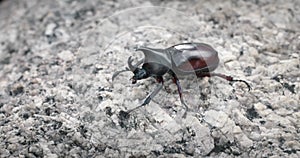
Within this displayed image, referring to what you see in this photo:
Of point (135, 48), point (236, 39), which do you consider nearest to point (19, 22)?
point (135, 48)

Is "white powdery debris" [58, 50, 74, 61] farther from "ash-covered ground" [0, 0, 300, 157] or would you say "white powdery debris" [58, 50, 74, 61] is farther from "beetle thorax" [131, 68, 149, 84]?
"beetle thorax" [131, 68, 149, 84]

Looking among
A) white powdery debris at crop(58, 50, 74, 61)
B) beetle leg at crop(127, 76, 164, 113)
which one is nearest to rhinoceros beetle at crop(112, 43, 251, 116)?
beetle leg at crop(127, 76, 164, 113)

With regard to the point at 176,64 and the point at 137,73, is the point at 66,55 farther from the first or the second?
the point at 176,64

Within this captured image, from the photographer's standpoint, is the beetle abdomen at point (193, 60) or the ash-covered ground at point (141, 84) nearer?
the ash-covered ground at point (141, 84)

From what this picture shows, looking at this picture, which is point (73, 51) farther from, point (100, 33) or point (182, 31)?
point (182, 31)

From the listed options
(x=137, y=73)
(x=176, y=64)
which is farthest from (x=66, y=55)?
(x=176, y=64)

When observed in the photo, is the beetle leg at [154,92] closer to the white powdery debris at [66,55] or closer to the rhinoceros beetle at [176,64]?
the rhinoceros beetle at [176,64]

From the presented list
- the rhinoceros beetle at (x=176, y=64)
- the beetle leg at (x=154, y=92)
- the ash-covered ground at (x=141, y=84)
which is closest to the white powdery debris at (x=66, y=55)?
the ash-covered ground at (x=141, y=84)
